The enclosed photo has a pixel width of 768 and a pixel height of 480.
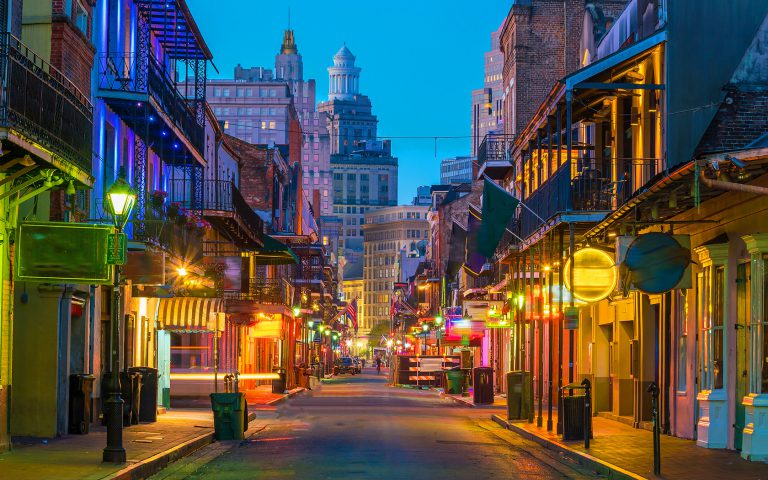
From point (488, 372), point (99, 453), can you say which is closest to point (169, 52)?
point (488, 372)

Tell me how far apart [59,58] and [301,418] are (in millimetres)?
12625

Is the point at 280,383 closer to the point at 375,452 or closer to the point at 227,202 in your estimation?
the point at 227,202

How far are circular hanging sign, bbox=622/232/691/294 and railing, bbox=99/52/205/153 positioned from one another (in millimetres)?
11938

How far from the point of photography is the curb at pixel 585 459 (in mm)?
16625

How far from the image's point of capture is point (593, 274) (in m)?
24.8

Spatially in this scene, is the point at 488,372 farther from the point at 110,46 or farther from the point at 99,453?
the point at 99,453

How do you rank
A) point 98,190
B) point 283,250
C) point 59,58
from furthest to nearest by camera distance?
point 283,250 < point 98,190 < point 59,58

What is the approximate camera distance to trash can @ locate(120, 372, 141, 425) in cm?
2559

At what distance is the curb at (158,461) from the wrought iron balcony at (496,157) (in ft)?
81.4

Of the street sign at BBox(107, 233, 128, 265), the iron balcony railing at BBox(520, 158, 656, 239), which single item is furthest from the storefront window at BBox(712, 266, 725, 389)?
the street sign at BBox(107, 233, 128, 265)

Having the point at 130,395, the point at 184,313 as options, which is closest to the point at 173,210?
the point at 184,313

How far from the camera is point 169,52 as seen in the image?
37.9 m

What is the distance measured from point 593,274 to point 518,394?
569 cm

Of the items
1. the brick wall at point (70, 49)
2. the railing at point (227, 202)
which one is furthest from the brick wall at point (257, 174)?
the brick wall at point (70, 49)
